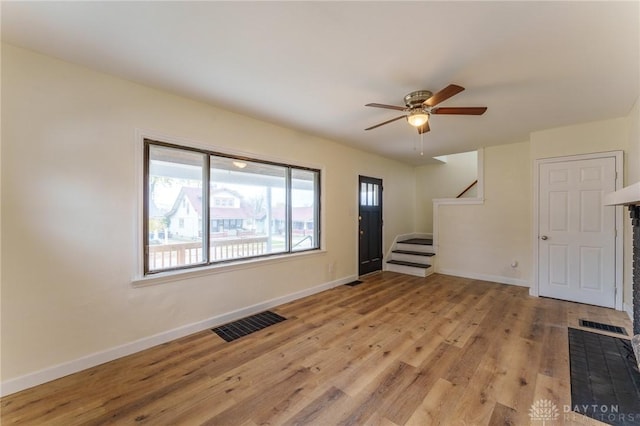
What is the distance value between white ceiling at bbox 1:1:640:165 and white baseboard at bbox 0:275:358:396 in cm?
250

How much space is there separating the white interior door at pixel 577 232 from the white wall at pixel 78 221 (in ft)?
15.6

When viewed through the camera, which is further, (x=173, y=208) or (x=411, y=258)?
(x=411, y=258)

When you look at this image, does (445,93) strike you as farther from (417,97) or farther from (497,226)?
(497,226)

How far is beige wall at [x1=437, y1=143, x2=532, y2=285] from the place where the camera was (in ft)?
15.4

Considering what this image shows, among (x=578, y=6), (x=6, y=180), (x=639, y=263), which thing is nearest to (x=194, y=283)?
(x=6, y=180)

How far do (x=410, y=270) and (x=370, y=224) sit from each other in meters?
1.28

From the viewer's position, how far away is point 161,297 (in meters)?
2.69

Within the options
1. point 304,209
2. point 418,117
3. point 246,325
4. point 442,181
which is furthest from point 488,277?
point 246,325

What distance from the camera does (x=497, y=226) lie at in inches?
196

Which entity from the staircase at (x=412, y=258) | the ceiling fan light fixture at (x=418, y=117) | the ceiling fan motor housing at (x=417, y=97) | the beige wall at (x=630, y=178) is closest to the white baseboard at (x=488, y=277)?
the staircase at (x=412, y=258)

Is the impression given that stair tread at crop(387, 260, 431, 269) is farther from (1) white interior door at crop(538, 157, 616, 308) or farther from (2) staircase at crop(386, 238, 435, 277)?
(1) white interior door at crop(538, 157, 616, 308)

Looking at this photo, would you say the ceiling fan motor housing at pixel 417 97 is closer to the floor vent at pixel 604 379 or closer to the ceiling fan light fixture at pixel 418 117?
the ceiling fan light fixture at pixel 418 117

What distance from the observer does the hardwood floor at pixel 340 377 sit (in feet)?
5.71

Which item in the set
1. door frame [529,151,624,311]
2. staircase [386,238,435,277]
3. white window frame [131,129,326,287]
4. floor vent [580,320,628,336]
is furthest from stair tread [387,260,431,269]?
white window frame [131,129,326,287]
